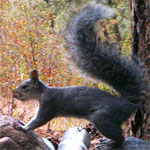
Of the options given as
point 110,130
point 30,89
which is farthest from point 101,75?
point 30,89

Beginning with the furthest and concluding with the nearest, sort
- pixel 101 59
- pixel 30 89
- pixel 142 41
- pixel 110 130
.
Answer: pixel 142 41
pixel 30 89
pixel 101 59
pixel 110 130

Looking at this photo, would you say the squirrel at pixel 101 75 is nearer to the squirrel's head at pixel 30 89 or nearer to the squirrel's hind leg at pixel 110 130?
the squirrel's hind leg at pixel 110 130

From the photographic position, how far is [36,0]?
184 inches

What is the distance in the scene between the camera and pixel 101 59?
5.91 feet

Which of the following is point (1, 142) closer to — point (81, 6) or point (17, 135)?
point (17, 135)

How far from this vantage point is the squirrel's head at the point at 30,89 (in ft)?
6.44

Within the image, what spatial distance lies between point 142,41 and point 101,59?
0.65 m

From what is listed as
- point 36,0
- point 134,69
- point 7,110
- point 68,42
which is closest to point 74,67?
point 68,42

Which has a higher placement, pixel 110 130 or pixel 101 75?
pixel 101 75

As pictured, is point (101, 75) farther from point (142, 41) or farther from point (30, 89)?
point (142, 41)

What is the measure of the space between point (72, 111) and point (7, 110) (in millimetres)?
2210

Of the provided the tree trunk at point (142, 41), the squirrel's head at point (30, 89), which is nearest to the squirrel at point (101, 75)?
the squirrel's head at point (30, 89)

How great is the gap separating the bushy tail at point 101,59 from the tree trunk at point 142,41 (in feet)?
1.64

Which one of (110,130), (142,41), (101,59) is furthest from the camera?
(142,41)
